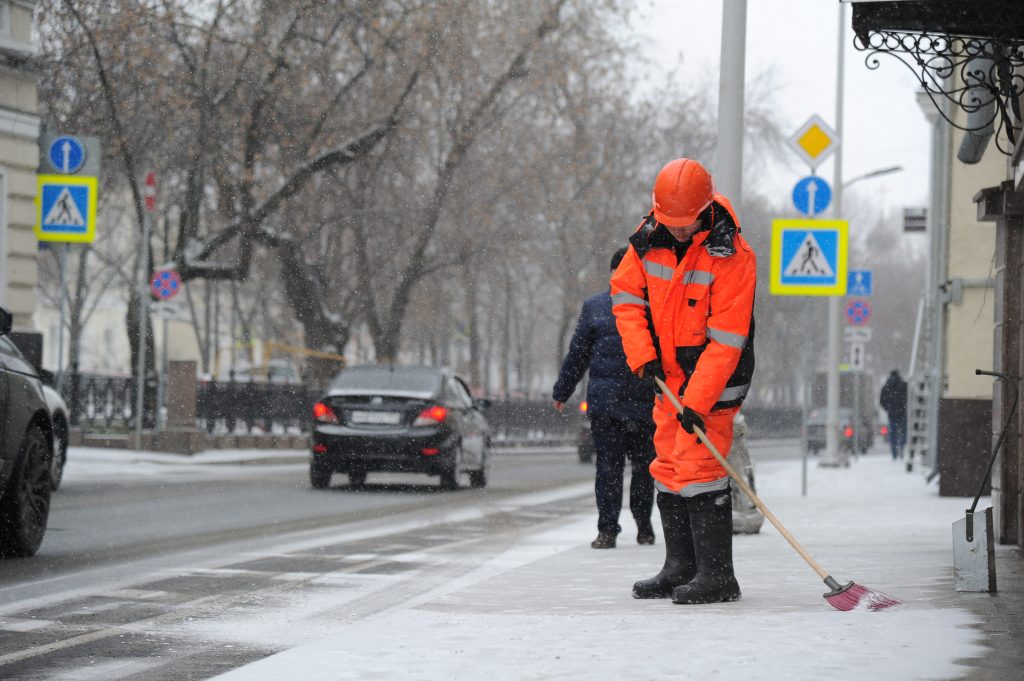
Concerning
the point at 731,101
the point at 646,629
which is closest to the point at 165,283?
the point at 731,101

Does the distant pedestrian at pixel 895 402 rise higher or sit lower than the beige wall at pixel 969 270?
lower

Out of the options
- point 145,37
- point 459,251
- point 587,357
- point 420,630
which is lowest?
point 420,630

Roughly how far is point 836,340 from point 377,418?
13739 millimetres

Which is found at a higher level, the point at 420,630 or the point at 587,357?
the point at 587,357

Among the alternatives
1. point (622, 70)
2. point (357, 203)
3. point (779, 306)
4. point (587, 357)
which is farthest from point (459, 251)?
point (779, 306)

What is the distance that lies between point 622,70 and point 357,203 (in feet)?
21.6

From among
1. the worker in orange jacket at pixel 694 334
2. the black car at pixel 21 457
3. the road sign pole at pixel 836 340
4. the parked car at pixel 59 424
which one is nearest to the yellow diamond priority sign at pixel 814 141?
the parked car at pixel 59 424

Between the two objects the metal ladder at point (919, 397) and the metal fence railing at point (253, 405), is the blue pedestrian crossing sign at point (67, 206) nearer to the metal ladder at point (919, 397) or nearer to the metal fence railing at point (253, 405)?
the metal fence railing at point (253, 405)

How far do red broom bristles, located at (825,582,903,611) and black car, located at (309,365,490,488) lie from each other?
1242 cm

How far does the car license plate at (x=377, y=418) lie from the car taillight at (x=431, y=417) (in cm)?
24

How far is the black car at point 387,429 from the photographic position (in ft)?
63.3

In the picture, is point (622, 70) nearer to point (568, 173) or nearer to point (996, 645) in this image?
point (568, 173)

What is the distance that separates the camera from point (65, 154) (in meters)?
22.4

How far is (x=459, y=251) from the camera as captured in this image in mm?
37344
